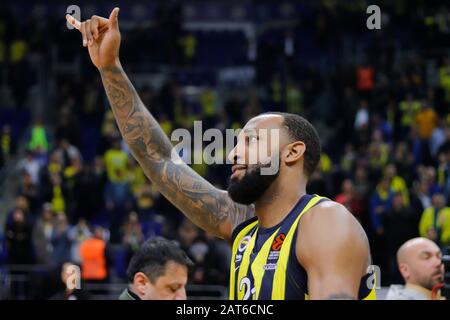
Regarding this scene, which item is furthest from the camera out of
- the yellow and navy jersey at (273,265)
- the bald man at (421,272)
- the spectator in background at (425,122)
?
the spectator in background at (425,122)

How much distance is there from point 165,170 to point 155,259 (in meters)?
0.86

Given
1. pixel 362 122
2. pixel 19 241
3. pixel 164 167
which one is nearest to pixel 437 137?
pixel 362 122

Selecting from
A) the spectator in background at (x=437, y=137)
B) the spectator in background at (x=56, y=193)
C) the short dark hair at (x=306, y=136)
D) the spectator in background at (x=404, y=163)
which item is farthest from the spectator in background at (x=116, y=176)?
the short dark hair at (x=306, y=136)

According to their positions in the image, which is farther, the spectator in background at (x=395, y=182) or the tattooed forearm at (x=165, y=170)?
the spectator in background at (x=395, y=182)

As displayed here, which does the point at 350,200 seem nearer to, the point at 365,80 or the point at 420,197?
the point at 420,197

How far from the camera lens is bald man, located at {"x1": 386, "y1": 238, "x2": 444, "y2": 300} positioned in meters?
6.80

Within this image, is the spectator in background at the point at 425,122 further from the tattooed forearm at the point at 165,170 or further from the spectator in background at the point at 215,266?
the tattooed forearm at the point at 165,170

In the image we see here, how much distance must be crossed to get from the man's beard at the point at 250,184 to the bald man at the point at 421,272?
8.38 ft

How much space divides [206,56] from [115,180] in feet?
25.5

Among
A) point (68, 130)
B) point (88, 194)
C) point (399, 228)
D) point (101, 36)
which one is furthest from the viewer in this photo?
point (68, 130)

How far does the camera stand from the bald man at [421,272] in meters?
6.80

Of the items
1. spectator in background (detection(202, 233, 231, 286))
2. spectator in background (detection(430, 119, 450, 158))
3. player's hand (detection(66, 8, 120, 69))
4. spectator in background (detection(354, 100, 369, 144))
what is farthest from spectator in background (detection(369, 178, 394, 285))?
player's hand (detection(66, 8, 120, 69))

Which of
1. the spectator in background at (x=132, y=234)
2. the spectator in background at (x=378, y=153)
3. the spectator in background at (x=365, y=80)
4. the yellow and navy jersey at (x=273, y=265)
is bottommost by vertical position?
the spectator in background at (x=132, y=234)

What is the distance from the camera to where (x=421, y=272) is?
687cm
